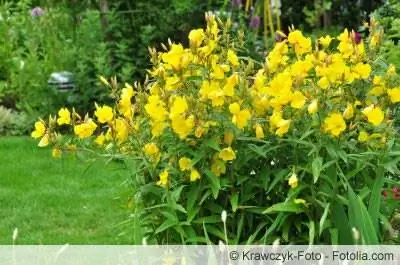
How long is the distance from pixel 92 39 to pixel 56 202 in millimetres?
2770

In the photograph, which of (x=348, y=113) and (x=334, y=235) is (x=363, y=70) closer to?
(x=348, y=113)

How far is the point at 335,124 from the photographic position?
243 cm

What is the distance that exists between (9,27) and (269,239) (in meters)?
6.29

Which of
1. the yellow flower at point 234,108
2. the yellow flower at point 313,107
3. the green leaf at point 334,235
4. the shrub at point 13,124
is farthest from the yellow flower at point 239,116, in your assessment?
the shrub at point 13,124

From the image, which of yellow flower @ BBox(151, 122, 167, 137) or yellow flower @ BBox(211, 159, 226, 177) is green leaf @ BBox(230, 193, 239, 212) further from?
yellow flower @ BBox(151, 122, 167, 137)

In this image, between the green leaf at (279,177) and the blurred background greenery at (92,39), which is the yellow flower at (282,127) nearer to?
the green leaf at (279,177)

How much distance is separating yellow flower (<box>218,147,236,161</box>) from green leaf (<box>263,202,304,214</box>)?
0.20 m

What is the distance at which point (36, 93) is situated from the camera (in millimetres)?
7137

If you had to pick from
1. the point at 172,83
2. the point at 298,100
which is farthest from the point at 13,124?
the point at 298,100

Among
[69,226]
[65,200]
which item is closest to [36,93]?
[65,200]

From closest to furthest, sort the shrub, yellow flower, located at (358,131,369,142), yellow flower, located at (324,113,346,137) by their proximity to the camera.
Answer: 1. yellow flower, located at (324,113,346,137)
2. yellow flower, located at (358,131,369,142)
3. the shrub

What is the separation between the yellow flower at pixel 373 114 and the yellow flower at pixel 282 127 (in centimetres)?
25

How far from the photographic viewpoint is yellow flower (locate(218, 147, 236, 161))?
8.11ft

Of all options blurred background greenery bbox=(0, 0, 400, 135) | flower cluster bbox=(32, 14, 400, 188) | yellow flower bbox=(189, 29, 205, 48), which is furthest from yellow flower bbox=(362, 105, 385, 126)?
blurred background greenery bbox=(0, 0, 400, 135)
